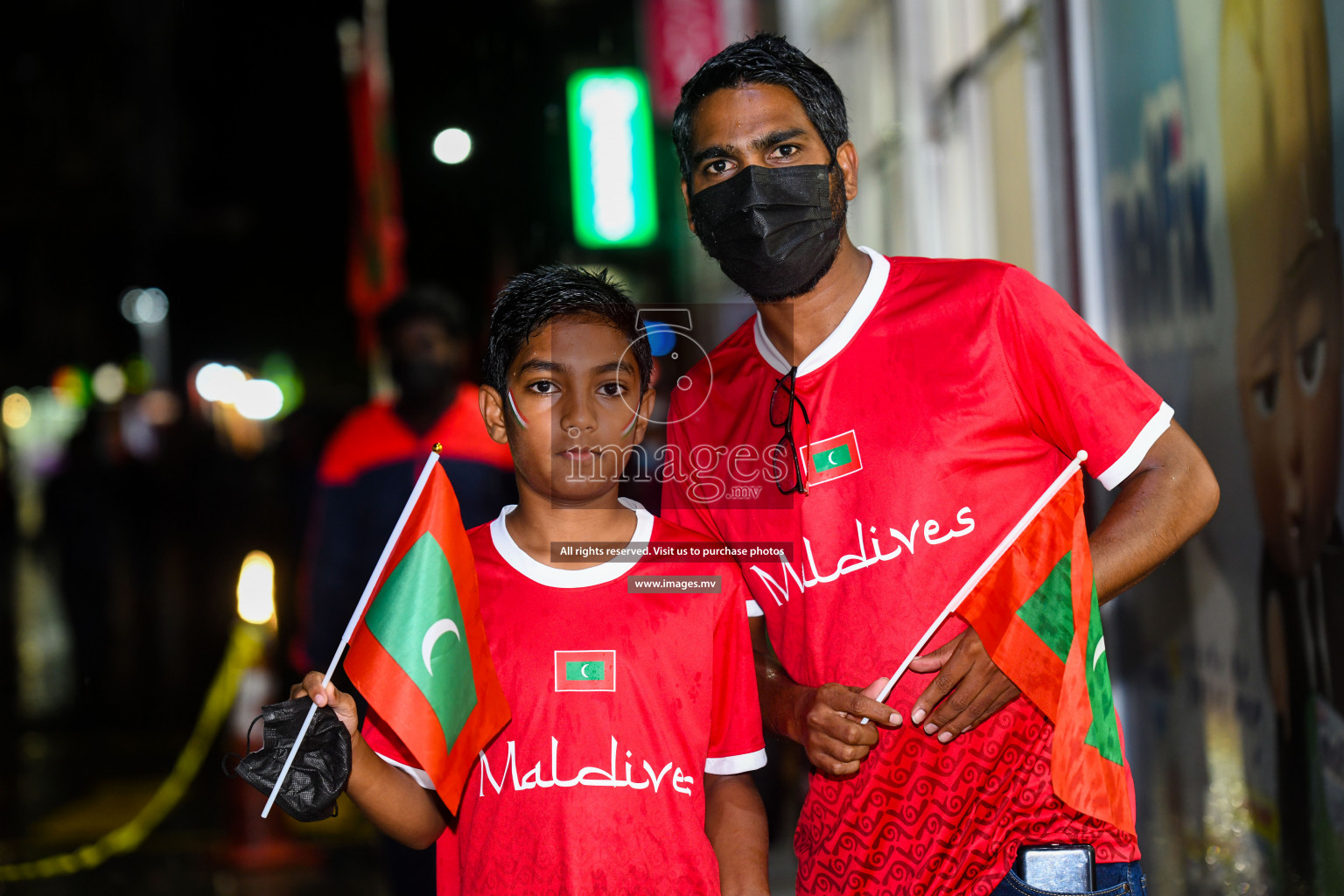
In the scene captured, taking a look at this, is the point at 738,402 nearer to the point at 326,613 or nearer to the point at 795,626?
the point at 795,626

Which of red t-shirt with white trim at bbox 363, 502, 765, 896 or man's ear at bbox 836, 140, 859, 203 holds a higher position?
man's ear at bbox 836, 140, 859, 203

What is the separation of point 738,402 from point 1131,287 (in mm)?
1915

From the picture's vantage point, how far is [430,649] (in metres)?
1.93

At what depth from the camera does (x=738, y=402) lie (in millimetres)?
2195

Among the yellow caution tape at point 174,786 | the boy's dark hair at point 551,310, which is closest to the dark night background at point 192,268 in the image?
the yellow caution tape at point 174,786

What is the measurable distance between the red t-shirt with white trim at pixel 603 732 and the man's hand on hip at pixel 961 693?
0.96 ft

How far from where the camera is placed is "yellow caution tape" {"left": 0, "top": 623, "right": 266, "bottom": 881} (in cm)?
533

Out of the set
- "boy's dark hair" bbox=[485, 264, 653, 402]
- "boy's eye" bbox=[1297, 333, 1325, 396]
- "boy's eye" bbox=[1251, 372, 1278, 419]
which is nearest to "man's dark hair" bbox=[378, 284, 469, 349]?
"boy's dark hair" bbox=[485, 264, 653, 402]

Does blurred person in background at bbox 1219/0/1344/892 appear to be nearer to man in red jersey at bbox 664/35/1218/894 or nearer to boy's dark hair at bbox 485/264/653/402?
man in red jersey at bbox 664/35/1218/894

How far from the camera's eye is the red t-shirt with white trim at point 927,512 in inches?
74.9

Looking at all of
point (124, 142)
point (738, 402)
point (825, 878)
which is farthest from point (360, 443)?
point (124, 142)

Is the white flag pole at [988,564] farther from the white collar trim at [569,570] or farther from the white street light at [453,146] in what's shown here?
the white street light at [453,146]

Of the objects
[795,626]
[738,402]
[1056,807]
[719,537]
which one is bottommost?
[1056,807]

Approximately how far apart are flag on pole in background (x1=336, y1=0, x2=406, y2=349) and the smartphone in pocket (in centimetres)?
728
